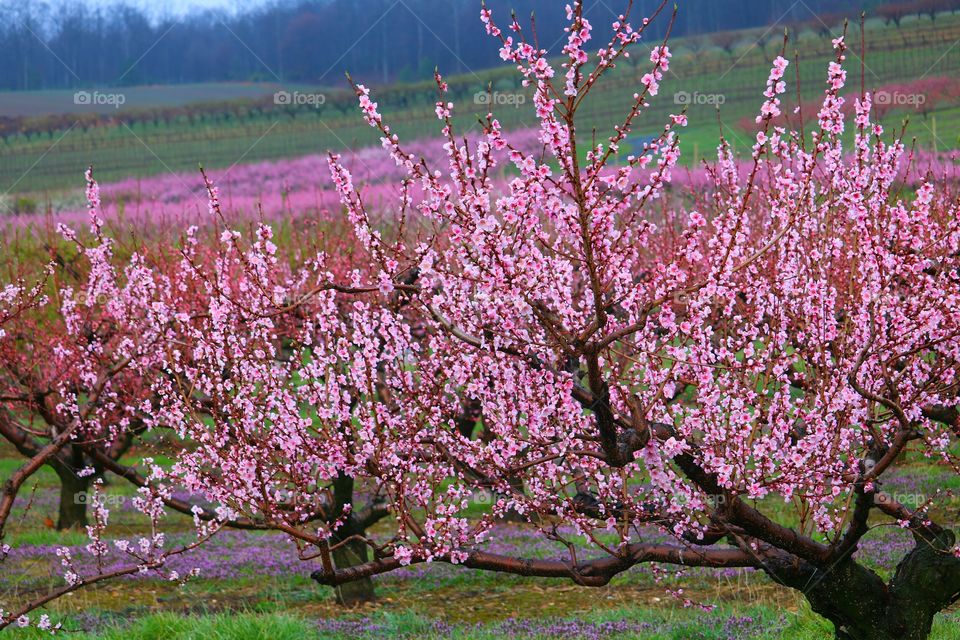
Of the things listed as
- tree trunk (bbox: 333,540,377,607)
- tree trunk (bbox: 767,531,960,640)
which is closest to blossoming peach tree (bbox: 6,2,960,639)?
tree trunk (bbox: 767,531,960,640)

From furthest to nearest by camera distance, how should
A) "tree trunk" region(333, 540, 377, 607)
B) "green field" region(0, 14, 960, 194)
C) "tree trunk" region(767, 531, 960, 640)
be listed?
"green field" region(0, 14, 960, 194) → "tree trunk" region(333, 540, 377, 607) → "tree trunk" region(767, 531, 960, 640)

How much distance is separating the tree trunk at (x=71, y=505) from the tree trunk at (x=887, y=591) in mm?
12858

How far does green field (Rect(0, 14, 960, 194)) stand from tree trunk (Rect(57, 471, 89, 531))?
5631 centimetres

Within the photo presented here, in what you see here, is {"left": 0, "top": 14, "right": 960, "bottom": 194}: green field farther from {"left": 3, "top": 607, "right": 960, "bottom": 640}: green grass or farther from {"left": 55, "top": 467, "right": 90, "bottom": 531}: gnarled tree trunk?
{"left": 3, "top": 607, "right": 960, "bottom": 640}: green grass

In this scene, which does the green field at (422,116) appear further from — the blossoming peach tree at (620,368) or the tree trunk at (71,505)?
the blossoming peach tree at (620,368)

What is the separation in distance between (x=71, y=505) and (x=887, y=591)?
13.8 metres

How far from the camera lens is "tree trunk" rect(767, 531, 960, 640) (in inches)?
273

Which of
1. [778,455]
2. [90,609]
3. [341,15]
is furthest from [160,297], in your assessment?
[341,15]

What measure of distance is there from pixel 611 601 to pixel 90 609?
6.09 meters

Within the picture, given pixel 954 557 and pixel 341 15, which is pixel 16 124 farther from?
pixel 954 557

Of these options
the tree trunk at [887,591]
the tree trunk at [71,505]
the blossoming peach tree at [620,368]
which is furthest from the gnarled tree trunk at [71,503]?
the tree trunk at [887,591]

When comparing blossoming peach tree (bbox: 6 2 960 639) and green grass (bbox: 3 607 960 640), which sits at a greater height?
blossoming peach tree (bbox: 6 2 960 639)

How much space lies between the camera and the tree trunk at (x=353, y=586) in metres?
11.5

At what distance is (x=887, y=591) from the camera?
712 cm
